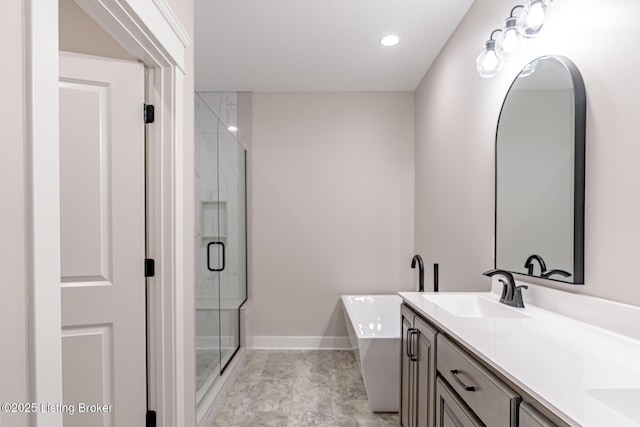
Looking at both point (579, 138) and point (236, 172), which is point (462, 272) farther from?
point (236, 172)

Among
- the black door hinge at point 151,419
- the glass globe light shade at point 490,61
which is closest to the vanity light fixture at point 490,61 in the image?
the glass globe light shade at point 490,61

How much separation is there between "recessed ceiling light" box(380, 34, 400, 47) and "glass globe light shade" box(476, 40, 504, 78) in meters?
1.00

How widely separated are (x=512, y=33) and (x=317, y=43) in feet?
5.15

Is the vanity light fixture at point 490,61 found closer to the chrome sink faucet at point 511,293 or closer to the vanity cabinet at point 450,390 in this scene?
the chrome sink faucet at point 511,293

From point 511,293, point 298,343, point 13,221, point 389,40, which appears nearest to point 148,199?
point 13,221

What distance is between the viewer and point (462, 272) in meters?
2.56

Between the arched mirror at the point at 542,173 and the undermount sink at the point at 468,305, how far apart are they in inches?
8.6

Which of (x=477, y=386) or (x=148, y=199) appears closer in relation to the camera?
(x=477, y=386)

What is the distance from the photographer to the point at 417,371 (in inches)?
69.2

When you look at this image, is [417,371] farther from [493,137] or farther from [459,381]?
[493,137]

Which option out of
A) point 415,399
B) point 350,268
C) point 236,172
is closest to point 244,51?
point 236,172

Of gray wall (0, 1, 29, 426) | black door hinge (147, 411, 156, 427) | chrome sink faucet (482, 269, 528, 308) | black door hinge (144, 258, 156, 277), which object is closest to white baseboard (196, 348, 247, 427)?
black door hinge (147, 411, 156, 427)

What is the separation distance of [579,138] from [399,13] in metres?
1.58

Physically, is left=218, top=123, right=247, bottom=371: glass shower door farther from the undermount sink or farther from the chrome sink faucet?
the chrome sink faucet
